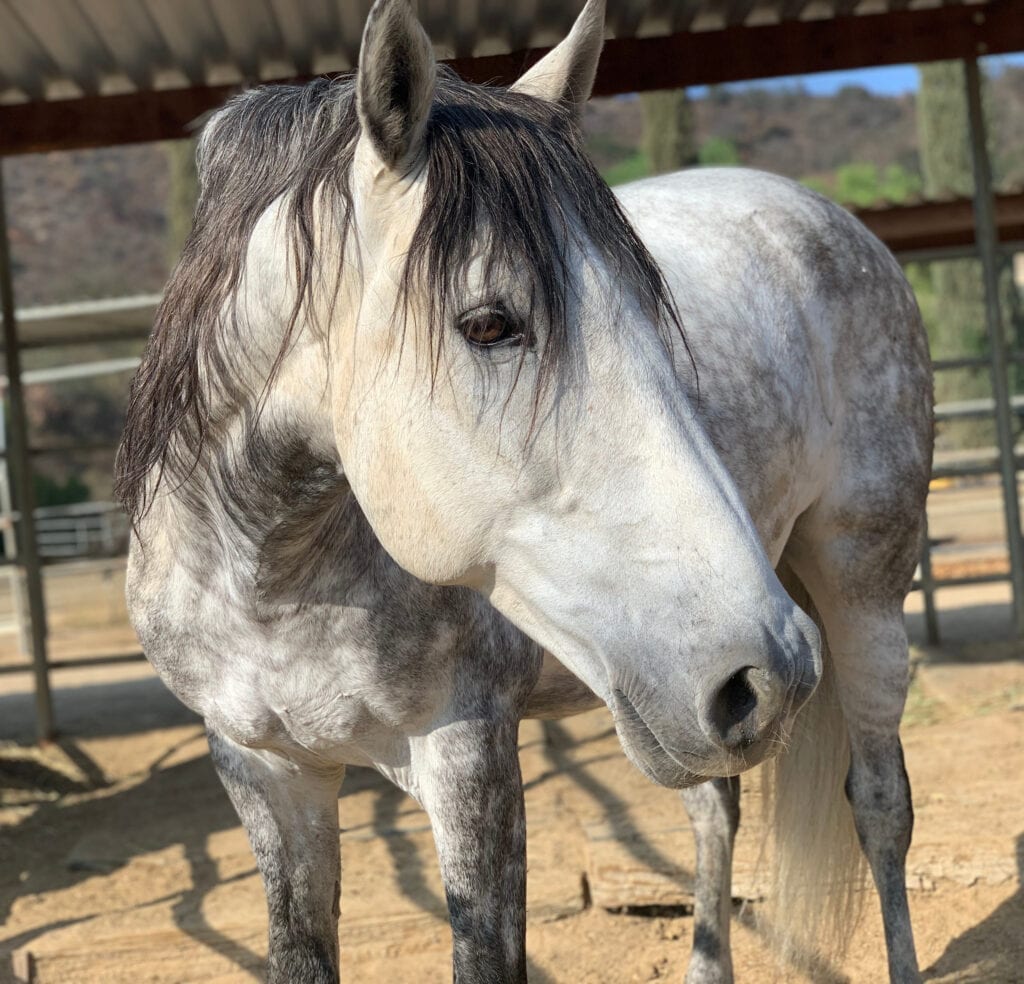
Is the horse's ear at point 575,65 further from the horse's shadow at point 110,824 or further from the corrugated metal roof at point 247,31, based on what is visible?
the horse's shadow at point 110,824

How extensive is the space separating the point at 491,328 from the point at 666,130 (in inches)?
447

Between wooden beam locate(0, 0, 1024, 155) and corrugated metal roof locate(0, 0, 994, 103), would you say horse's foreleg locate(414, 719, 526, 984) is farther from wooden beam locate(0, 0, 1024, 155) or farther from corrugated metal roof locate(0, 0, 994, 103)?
wooden beam locate(0, 0, 1024, 155)

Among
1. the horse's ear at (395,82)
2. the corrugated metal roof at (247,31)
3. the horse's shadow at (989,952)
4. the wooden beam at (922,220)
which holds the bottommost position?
the horse's shadow at (989,952)

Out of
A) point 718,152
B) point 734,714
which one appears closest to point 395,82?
point 734,714

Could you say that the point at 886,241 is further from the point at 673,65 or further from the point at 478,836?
the point at 478,836

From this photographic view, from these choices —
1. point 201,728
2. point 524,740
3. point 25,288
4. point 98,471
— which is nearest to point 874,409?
point 524,740

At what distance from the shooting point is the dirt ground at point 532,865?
3.43 meters

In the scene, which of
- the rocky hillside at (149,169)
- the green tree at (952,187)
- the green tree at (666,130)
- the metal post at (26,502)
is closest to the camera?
the metal post at (26,502)

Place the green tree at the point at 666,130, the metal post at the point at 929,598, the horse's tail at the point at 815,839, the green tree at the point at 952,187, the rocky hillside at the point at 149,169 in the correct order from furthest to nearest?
the rocky hillside at the point at 149,169
the green tree at the point at 952,187
the green tree at the point at 666,130
the metal post at the point at 929,598
the horse's tail at the point at 815,839

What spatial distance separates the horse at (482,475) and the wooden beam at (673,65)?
1928 mm

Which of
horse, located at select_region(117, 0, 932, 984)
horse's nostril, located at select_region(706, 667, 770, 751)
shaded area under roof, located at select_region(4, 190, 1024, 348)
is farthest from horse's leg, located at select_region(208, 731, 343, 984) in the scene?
shaded area under roof, located at select_region(4, 190, 1024, 348)

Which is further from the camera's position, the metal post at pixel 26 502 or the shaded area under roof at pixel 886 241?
the shaded area under roof at pixel 886 241

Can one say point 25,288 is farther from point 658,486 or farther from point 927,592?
point 658,486

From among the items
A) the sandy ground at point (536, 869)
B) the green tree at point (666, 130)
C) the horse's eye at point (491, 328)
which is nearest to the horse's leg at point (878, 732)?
the sandy ground at point (536, 869)
